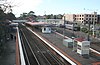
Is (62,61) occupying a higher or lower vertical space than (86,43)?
lower

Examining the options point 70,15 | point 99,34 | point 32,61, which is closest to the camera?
point 32,61

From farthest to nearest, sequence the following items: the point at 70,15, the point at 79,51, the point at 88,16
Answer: the point at 70,15 → the point at 88,16 → the point at 79,51

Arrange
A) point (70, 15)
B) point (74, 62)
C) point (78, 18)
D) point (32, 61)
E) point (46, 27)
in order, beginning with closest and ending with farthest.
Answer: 1. point (74, 62)
2. point (32, 61)
3. point (46, 27)
4. point (78, 18)
5. point (70, 15)

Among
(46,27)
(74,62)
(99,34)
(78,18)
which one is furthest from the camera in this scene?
(78,18)

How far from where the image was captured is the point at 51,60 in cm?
2727

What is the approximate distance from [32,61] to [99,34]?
107ft

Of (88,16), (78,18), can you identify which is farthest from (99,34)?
(78,18)

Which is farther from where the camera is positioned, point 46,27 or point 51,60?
point 46,27

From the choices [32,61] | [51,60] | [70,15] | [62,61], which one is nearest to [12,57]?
[32,61]

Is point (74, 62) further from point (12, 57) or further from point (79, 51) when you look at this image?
point (12, 57)

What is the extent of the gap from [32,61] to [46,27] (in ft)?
118

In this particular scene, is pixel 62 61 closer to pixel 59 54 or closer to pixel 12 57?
pixel 59 54

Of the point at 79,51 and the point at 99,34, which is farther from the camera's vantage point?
the point at 99,34

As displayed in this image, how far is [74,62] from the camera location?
25.1 metres
